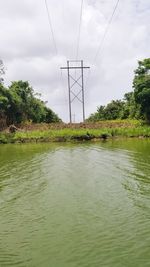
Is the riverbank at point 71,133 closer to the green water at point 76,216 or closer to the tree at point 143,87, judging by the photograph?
the tree at point 143,87

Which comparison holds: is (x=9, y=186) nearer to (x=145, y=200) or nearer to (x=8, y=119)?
(x=145, y=200)

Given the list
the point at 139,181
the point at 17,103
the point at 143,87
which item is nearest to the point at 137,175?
the point at 139,181

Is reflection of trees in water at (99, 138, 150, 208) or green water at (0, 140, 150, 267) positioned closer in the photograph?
green water at (0, 140, 150, 267)

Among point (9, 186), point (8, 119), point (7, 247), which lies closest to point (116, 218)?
point (7, 247)

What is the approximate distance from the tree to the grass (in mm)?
5374

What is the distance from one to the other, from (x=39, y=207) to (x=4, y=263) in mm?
3899

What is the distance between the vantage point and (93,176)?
15805 mm

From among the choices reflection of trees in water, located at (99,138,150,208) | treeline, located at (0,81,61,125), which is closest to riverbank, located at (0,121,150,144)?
treeline, located at (0,81,61,125)

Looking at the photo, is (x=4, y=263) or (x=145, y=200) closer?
(x=4, y=263)

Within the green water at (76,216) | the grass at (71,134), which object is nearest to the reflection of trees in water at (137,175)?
the green water at (76,216)

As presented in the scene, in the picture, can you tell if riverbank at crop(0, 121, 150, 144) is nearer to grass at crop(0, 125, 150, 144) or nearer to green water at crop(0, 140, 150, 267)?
grass at crop(0, 125, 150, 144)

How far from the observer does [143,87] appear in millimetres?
43781

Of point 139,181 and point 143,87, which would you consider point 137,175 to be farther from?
point 143,87

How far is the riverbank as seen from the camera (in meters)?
37.0
